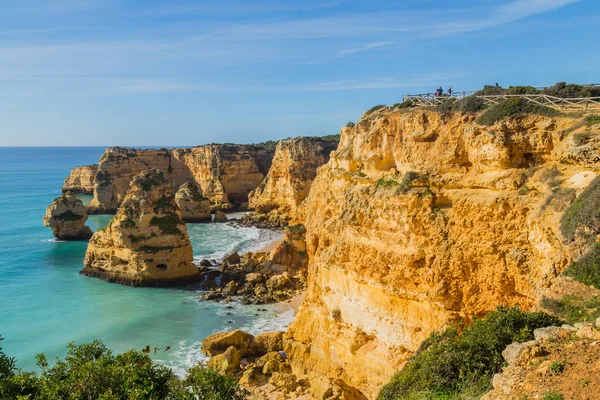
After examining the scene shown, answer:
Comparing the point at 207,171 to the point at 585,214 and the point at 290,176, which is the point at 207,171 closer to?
the point at 290,176

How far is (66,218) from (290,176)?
27.6 m

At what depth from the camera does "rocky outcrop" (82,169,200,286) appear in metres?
37.2

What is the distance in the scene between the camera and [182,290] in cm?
3581

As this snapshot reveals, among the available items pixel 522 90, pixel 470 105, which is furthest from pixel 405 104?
pixel 522 90

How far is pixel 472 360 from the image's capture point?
10227 millimetres

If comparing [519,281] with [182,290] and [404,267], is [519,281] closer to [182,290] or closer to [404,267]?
[404,267]

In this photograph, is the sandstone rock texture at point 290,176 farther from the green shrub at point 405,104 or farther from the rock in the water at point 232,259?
the green shrub at point 405,104

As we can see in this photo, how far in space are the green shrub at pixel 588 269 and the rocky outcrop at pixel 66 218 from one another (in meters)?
54.4

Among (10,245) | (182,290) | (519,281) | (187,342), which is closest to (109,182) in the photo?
(10,245)

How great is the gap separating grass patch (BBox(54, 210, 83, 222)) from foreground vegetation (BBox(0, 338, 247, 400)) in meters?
46.7

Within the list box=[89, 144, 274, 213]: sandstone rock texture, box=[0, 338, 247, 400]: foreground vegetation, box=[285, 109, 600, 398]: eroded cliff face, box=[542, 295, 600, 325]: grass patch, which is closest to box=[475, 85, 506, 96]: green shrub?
box=[285, 109, 600, 398]: eroded cliff face

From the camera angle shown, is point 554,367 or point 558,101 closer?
point 554,367

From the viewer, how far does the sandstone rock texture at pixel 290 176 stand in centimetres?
6250

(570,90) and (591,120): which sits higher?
(570,90)
